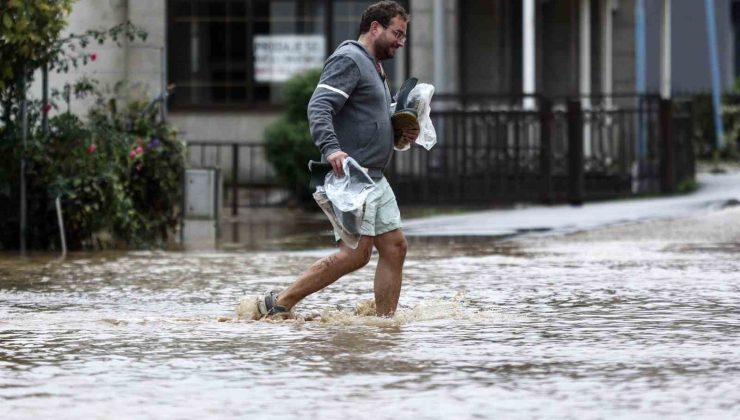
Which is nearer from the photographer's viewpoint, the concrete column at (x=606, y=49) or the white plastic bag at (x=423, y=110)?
Result: the white plastic bag at (x=423, y=110)

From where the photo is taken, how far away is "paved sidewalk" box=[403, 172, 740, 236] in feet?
61.3

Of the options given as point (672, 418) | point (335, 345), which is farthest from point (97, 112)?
point (672, 418)

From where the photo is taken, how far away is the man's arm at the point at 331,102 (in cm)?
990

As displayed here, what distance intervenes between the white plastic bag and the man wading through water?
23cm

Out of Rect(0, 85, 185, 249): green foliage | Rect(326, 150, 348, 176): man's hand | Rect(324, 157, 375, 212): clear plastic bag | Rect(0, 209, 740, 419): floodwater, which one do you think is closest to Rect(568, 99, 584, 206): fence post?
Rect(0, 85, 185, 249): green foliage

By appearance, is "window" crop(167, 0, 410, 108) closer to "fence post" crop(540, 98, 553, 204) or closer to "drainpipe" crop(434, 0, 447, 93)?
"drainpipe" crop(434, 0, 447, 93)

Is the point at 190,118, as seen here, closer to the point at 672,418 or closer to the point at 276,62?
the point at 276,62

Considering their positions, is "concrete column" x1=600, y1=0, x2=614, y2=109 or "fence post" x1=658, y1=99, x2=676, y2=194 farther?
"concrete column" x1=600, y1=0, x2=614, y2=109

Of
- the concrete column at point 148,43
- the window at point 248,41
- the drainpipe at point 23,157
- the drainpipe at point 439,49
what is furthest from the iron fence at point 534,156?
the drainpipe at point 23,157

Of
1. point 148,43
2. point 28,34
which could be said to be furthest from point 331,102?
point 148,43

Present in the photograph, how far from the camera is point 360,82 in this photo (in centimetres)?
1016

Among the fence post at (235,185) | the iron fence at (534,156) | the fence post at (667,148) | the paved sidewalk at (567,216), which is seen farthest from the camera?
the fence post at (667,148)

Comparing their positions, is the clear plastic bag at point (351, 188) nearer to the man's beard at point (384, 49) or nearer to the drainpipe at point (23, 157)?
the man's beard at point (384, 49)

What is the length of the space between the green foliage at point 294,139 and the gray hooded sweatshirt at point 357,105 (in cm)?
1238
